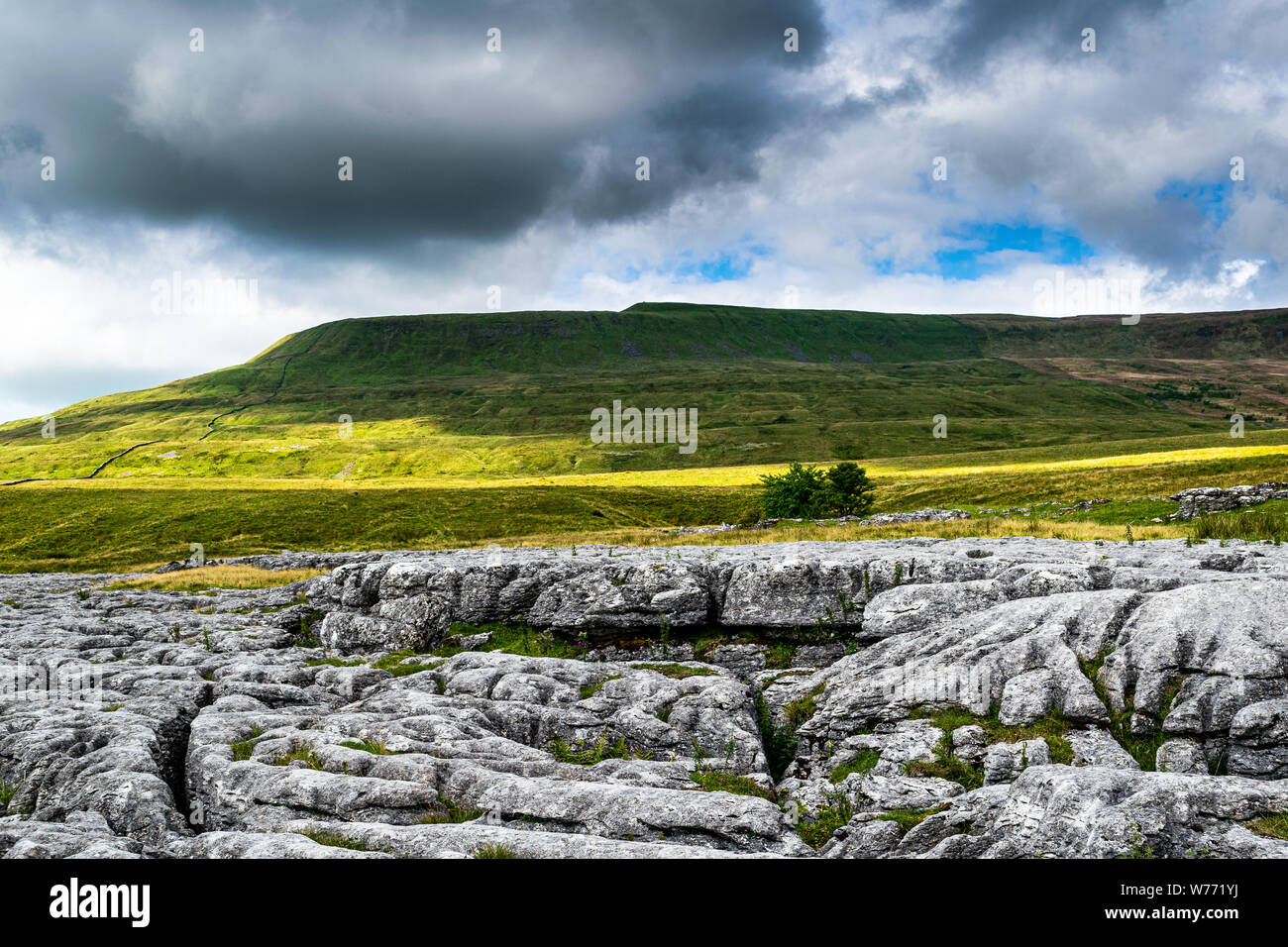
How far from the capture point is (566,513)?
98.4 meters

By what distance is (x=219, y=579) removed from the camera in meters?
48.3

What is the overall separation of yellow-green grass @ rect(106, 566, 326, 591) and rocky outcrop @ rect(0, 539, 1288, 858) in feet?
63.3

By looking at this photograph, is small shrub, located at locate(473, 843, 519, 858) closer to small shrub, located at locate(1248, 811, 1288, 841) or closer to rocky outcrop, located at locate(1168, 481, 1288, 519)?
small shrub, located at locate(1248, 811, 1288, 841)

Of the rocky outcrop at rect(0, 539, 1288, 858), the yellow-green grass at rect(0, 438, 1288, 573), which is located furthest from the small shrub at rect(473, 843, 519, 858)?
the yellow-green grass at rect(0, 438, 1288, 573)

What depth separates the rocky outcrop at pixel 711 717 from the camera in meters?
10.8

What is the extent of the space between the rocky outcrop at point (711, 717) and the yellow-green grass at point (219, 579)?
19284 millimetres

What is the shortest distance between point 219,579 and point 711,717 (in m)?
44.1

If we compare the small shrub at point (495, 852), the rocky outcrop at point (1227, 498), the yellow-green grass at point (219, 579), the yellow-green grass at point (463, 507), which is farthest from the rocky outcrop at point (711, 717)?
the yellow-green grass at point (463, 507)

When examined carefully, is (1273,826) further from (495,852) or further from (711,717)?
(495,852)

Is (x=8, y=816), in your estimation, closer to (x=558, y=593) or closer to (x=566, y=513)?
(x=558, y=593)

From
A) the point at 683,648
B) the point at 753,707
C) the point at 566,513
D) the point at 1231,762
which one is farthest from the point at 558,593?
the point at 566,513

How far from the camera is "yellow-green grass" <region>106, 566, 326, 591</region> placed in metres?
45.7

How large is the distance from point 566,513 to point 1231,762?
3476 inches

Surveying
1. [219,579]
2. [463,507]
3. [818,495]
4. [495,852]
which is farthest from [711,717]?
[463,507]
